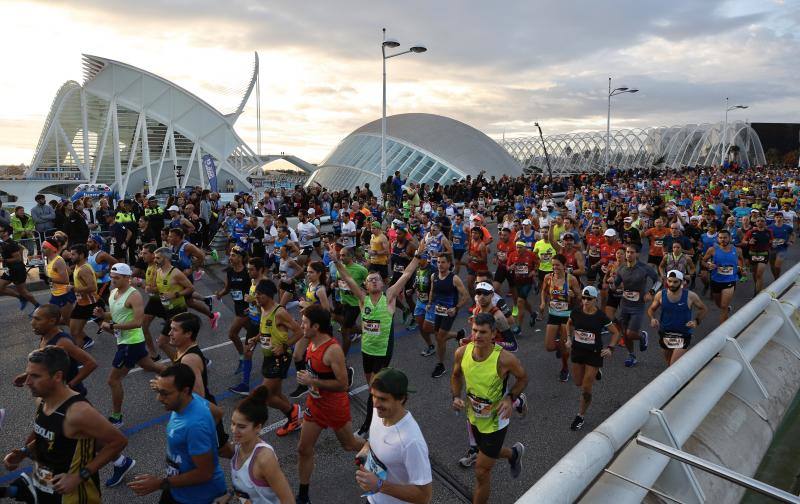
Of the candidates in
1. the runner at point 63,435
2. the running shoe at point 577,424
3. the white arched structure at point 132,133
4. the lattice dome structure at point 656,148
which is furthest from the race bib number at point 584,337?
the lattice dome structure at point 656,148

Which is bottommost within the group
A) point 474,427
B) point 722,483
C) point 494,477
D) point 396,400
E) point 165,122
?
point 494,477

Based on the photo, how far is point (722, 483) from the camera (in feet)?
12.8

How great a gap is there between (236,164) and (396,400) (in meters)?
53.6

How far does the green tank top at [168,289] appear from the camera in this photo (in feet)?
21.7

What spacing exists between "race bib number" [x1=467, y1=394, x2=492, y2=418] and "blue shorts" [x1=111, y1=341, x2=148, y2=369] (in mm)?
3794

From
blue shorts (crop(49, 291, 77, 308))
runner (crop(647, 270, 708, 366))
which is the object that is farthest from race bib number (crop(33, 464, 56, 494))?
runner (crop(647, 270, 708, 366))

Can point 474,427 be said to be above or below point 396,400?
below

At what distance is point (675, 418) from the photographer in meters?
3.79

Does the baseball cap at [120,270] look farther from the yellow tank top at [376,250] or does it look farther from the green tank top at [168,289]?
the yellow tank top at [376,250]

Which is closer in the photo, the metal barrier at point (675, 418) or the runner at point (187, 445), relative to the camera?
the metal barrier at point (675, 418)

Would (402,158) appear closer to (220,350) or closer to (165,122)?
(165,122)

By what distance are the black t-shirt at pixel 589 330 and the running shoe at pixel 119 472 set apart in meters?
4.74

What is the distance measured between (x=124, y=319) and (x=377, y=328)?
285 centimetres

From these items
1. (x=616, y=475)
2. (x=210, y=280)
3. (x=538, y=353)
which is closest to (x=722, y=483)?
(x=616, y=475)
